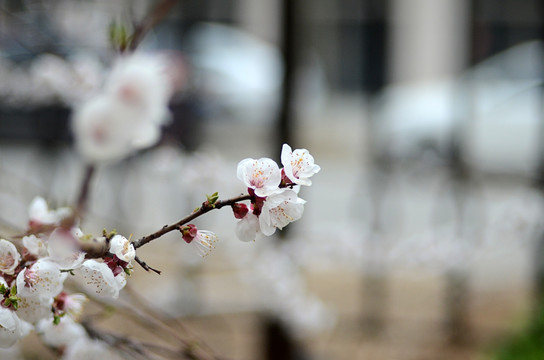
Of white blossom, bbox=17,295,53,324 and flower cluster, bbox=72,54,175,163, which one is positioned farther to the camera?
flower cluster, bbox=72,54,175,163

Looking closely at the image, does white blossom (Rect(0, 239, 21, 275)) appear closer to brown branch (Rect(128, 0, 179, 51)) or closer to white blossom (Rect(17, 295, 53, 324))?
white blossom (Rect(17, 295, 53, 324))

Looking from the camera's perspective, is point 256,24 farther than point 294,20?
Yes

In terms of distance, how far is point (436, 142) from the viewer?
7062 millimetres

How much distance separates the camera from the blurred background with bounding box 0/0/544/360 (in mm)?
2564

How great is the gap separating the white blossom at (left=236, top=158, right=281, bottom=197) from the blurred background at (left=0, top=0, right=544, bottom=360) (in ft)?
1.20

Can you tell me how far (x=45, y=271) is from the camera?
556 mm

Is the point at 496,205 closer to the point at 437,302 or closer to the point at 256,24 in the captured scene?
the point at 437,302

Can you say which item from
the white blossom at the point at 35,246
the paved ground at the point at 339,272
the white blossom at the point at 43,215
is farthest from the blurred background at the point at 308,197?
the white blossom at the point at 35,246

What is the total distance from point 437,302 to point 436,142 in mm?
3292

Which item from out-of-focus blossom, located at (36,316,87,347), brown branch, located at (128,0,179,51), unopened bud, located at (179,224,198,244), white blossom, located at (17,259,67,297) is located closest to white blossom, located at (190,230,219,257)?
unopened bud, located at (179,224,198,244)

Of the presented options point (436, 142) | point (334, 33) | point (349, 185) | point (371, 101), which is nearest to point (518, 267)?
point (436, 142)

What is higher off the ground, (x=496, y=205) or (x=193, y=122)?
(x=193, y=122)

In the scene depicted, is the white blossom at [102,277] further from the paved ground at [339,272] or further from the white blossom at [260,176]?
the paved ground at [339,272]

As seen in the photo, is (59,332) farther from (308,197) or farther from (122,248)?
(308,197)
